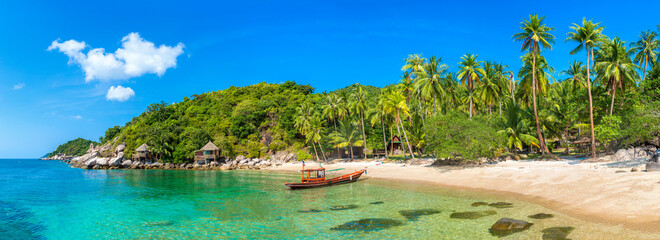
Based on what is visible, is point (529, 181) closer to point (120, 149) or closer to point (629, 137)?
point (629, 137)

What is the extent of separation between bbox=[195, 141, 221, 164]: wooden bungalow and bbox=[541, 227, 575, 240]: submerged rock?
67201 millimetres

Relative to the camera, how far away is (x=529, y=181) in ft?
71.8

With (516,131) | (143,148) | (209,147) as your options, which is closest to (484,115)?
(516,131)

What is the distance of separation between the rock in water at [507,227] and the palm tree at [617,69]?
27300 millimetres

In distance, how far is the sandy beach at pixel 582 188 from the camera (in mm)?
12367

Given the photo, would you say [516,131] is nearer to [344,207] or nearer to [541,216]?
[541,216]

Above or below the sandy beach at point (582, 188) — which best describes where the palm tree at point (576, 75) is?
above

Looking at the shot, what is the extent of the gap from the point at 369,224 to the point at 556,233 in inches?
279

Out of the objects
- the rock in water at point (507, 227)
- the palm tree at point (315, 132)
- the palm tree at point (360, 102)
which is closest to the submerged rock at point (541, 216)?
the rock in water at point (507, 227)

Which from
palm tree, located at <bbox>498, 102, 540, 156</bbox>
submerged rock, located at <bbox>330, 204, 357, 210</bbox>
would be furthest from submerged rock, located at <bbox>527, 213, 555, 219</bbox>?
palm tree, located at <bbox>498, 102, 540, 156</bbox>

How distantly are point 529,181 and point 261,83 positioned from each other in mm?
106462

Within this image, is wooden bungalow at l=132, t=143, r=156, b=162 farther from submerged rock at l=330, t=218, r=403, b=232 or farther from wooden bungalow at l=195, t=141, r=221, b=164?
submerged rock at l=330, t=218, r=403, b=232

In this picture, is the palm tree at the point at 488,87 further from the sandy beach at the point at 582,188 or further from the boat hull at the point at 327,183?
the boat hull at the point at 327,183

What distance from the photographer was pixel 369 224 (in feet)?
47.4
